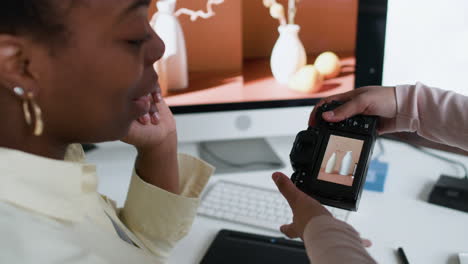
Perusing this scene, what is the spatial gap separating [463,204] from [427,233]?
106mm

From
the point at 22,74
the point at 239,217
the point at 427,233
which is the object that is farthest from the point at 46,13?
the point at 427,233

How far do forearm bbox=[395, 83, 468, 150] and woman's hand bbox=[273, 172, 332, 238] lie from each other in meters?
0.23

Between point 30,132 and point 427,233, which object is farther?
point 427,233

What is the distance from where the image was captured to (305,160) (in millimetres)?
574

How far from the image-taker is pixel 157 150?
0.67m

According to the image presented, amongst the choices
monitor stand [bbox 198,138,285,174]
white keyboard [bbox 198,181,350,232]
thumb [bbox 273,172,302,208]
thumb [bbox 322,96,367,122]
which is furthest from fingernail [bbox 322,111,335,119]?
monitor stand [bbox 198,138,285,174]

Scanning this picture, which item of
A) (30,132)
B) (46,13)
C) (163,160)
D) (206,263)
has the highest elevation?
(46,13)

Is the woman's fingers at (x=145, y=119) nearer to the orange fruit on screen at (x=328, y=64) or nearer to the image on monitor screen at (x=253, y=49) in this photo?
the image on monitor screen at (x=253, y=49)

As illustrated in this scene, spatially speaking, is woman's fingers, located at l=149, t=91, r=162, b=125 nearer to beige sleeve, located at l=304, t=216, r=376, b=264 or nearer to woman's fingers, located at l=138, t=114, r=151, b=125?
woman's fingers, located at l=138, t=114, r=151, b=125

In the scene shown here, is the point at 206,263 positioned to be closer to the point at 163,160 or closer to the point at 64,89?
the point at 163,160

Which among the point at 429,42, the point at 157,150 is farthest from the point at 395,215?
the point at 157,150

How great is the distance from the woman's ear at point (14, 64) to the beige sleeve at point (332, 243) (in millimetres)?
299

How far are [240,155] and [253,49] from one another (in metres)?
0.25

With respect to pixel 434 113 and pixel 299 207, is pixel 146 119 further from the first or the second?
pixel 434 113
